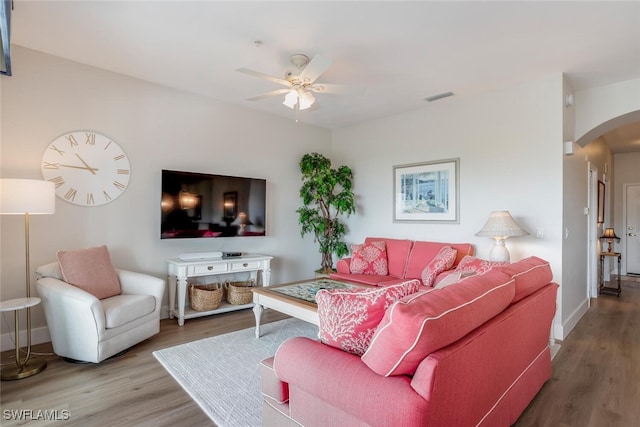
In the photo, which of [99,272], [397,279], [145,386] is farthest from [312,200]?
[145,386]

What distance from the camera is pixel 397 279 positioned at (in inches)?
170

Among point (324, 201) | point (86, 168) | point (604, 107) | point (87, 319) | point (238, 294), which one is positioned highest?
point (604, 107)

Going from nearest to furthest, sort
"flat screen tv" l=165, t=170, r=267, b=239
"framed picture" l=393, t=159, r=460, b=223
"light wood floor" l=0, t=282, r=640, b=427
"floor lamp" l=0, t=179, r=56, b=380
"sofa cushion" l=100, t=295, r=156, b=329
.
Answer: "light wood floor" l=0, t=282, r=640, b=427 → "floor lamp" l=0, t=179, r=56, b=380 → "sofa cushion" l=100, t=295, r=156, b=329 → "flat screen tv" l=165, t=170, r=267, b=239 → "framed picture" l=393, t=159, r=460, b=223

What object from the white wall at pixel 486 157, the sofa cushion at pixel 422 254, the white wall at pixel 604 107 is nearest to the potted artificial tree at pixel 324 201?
the white wall at pixel 486 157

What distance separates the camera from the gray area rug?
7.19ft

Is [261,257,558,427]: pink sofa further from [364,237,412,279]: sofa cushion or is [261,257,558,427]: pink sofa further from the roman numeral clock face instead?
the roman numeral clock face

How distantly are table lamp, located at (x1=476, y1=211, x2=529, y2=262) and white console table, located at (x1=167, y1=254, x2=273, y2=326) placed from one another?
2642 mm

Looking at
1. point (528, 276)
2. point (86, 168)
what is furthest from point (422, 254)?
point (86, 168)

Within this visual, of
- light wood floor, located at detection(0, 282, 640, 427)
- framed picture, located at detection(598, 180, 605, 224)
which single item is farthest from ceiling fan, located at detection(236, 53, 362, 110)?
framed picture, located at detection(598, 180, 605, 224)

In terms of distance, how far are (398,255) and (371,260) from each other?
366mm

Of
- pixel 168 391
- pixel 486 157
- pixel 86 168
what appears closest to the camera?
pixel 168 391

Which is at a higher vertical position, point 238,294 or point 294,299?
point 294,299

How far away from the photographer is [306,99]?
313 centimetres

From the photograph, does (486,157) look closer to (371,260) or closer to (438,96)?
(438,96)
